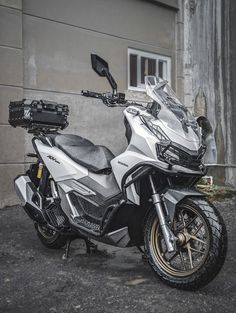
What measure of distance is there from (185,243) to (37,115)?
6.15 ft

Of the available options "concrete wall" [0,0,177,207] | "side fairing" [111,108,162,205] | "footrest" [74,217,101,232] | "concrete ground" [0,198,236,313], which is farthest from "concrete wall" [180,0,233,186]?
"side fairing" [111,108,162,205]

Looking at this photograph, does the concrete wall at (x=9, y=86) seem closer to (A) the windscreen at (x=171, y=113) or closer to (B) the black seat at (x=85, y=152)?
(B) the black seat at (x=85, y=152)

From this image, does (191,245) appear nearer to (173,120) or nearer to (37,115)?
(173,120)

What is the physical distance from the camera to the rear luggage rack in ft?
13.6

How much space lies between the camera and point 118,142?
7.74m

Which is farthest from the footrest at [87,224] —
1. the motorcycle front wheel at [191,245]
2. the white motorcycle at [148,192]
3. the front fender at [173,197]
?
the front fender at [173,197]

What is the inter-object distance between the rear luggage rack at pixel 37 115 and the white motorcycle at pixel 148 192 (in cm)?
26

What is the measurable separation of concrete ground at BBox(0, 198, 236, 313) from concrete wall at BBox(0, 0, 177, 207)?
232cm

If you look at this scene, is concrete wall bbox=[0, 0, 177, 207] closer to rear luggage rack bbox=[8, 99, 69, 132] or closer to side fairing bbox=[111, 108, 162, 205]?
rear luggage rack bbox=[8, 99, 69, 132]

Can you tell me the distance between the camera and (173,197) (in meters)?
3.12

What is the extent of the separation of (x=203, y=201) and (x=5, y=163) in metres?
3.82

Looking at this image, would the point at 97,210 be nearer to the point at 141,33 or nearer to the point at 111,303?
the point at 111,303

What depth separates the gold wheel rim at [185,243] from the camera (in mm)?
3090

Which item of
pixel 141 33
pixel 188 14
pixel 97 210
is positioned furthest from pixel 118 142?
pixel 97 210
